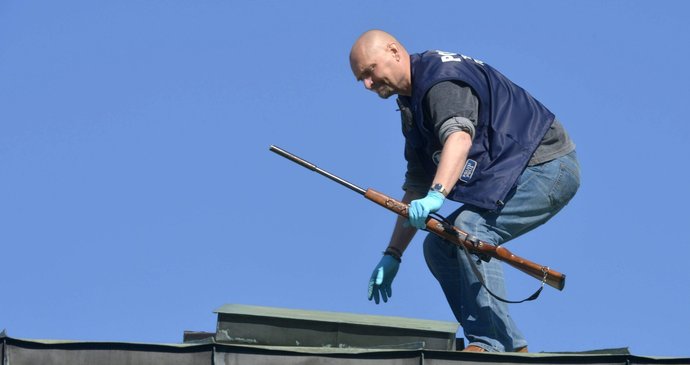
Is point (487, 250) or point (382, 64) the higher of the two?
point (382, 64)

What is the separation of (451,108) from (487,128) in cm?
40

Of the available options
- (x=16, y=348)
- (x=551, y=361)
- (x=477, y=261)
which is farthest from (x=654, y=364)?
(x=16, y=348)

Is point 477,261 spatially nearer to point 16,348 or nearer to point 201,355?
point 201,355

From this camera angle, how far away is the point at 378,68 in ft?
29.6

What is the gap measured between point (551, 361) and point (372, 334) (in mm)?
1226

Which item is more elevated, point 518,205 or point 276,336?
point 518,205

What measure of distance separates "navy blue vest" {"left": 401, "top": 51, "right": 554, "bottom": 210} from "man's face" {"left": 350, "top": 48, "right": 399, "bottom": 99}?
0.51 ft

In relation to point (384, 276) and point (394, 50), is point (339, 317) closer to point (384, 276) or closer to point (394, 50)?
point (384, 276)

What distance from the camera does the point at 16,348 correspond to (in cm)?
783

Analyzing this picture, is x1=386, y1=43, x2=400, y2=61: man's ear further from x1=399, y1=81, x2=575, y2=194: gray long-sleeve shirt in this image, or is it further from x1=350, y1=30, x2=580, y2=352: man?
x1=399, y1=81, x2=575, y2=194: gray long-sleeve shirt

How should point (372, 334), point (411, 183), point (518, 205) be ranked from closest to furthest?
point (372, 334) → point (518, 205) → point (411, 183)

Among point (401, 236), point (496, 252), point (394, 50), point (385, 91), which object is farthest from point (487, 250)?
point (394, 50)

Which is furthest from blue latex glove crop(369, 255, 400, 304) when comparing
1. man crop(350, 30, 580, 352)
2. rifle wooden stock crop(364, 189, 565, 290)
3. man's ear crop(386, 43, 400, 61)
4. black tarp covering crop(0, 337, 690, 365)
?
black tarp covering crop(0, 337, 690, 365)

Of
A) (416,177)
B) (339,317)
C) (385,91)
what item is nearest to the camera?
(339,317)
